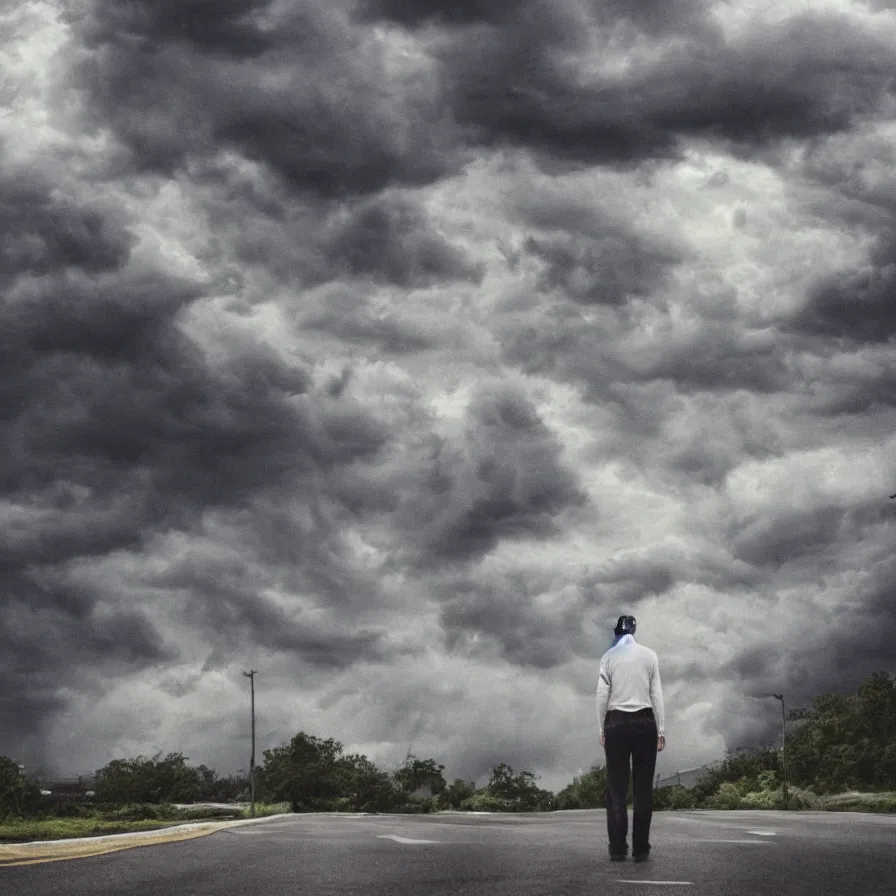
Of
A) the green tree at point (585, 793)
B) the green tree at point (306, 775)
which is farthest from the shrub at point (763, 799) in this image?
the green tree at point (306, 775)

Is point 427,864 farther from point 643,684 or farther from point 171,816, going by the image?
point 171,816

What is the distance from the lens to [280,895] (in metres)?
6.59

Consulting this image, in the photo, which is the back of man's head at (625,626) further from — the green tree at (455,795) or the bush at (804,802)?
the green tree at (455,795)

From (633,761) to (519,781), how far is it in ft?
260

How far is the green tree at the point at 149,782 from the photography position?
305ft

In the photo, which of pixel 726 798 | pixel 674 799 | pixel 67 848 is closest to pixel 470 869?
pixel 67 848

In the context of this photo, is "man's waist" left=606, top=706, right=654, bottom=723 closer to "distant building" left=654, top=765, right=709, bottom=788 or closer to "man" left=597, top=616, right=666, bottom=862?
"man" left=597, top=616, right=666, bottom=862

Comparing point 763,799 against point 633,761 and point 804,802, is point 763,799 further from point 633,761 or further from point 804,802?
point 633,761

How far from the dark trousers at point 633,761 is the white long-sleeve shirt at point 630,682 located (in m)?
0.06

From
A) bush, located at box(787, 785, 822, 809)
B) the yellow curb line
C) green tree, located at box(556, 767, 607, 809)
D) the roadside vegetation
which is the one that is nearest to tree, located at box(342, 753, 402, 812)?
the roadside vegetation

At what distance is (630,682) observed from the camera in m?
9.46

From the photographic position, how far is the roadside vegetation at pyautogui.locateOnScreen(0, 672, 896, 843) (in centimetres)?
6397

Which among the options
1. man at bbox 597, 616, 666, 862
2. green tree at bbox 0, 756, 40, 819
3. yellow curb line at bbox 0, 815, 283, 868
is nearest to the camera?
yellow curb line at bbox 0, 815, 283, 868

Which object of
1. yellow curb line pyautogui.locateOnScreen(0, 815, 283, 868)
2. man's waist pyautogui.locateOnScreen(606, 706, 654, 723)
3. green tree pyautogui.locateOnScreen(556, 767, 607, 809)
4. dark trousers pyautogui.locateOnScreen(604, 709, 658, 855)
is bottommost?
green tree pyautogui.locateOnScreen(556, 767, 607, 809)
